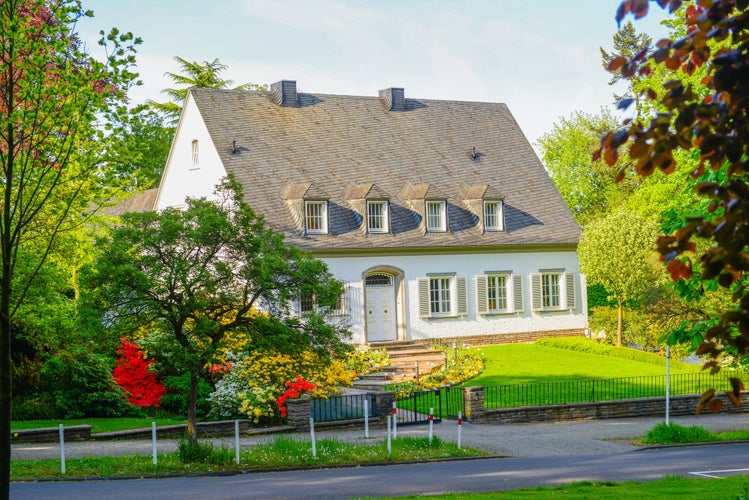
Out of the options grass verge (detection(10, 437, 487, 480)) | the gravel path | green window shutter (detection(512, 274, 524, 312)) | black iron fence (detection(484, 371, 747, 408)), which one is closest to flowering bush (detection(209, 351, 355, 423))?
the gravel path

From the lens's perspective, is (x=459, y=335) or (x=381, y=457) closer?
(x=381, y=457)

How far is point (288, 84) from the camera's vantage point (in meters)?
40.5

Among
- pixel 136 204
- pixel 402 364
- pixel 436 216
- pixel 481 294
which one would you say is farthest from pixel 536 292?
pixel 136 204

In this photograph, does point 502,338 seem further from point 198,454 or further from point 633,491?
point 633,491

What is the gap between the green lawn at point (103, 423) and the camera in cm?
2314

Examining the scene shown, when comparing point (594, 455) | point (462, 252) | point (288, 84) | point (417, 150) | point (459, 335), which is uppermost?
point (288, 84)

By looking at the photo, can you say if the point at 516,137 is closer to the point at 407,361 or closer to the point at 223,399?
the point at 407,361

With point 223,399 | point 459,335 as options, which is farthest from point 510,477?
point 459,335

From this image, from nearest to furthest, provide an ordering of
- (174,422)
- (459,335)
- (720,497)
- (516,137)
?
(720,497) → (174,422) → (459,335) → (516,137)

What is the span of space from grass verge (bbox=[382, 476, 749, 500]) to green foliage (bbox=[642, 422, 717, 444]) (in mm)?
7006

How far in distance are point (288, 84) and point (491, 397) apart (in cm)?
1826

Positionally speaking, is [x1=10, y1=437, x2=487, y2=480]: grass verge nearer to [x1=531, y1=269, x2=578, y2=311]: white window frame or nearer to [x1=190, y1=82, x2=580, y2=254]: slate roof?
[x1=190, y1=82, x2=580, y2=254]: slate roof

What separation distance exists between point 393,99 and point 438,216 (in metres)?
7.29

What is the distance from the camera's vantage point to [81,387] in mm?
25109
